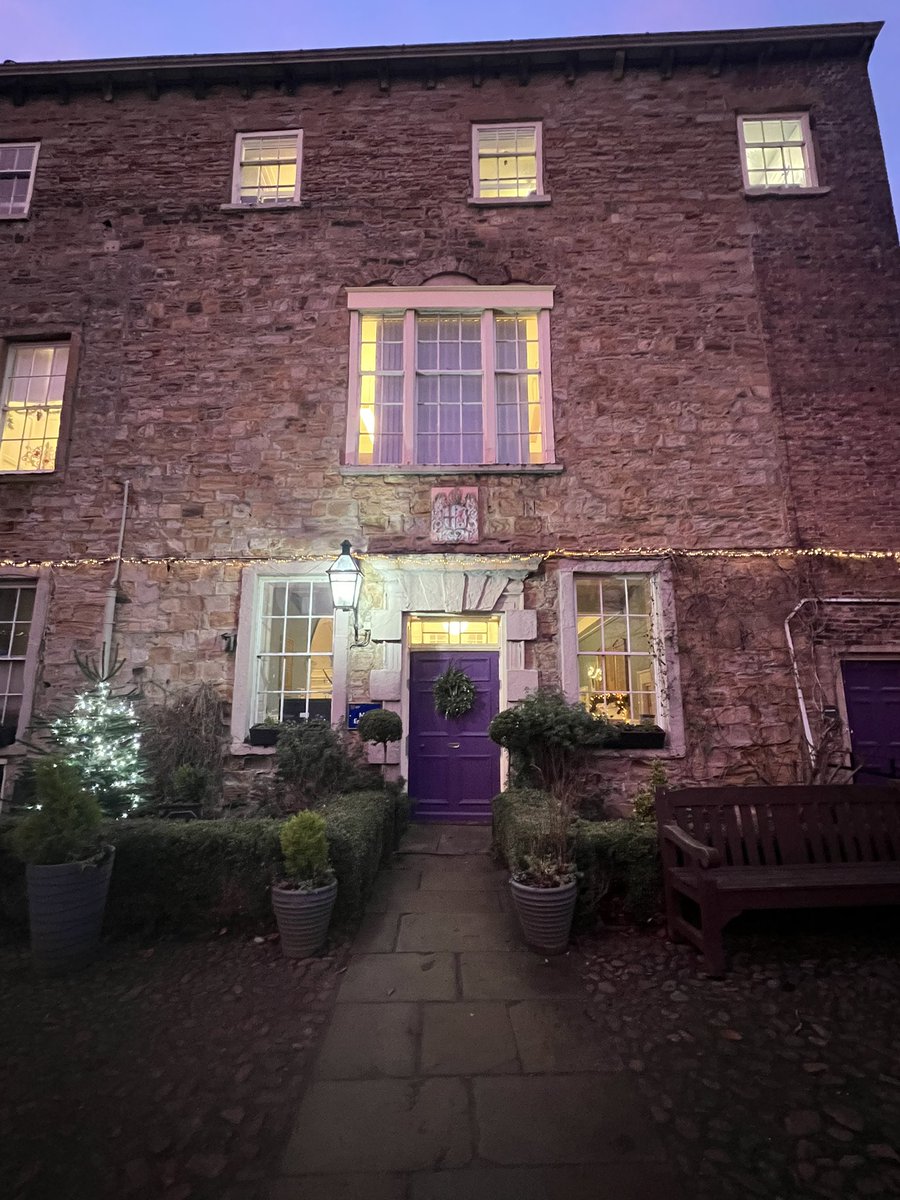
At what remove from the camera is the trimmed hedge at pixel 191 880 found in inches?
176

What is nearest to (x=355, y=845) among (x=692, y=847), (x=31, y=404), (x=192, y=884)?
(x=192, y=884)

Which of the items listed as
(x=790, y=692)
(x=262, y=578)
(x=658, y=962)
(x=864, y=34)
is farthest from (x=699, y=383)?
(x=658, y=962)

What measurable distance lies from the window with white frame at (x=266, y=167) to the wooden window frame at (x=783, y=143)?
21.8 ft

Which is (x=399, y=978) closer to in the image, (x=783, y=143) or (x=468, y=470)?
(x=468, y=470)

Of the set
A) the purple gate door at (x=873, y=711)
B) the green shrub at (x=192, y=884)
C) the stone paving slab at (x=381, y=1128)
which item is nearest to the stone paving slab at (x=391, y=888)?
the green shrub at (x=192, y=884)

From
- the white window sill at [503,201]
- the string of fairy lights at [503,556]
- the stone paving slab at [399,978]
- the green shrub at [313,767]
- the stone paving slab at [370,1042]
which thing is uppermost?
the white window sill at [503,201]

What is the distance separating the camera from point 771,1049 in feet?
10.0

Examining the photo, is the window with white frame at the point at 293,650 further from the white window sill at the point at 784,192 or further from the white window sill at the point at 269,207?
the white window sill at the point at 784,192

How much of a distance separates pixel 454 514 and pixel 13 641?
Result: 6102 millimetres

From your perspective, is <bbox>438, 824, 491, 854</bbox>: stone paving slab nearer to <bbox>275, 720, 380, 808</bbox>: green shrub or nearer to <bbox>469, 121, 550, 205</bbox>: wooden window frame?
<bbox>275, 720, 380, 808</bbox>: green shrub

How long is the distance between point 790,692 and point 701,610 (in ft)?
4.72

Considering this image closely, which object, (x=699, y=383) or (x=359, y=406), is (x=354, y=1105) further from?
(x=699, y=383)

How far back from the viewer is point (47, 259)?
28.4 ft

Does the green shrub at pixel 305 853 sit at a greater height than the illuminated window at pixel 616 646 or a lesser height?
lesser
